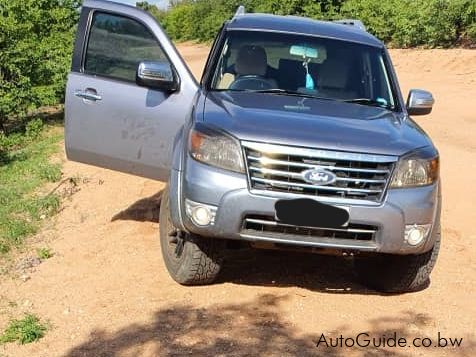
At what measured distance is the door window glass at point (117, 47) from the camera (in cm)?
573

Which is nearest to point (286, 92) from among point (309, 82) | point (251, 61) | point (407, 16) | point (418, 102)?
point (309, 82)

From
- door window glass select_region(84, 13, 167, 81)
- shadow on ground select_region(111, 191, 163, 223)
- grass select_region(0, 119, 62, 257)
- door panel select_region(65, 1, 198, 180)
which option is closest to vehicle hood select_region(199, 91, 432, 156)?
door panel select_region(65, 1, 198, 180)

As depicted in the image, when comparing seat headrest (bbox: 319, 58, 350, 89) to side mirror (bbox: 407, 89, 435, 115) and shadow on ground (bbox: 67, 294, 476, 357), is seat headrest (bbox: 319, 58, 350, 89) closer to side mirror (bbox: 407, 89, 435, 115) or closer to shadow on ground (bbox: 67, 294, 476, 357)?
side mirror (bbox: 407, 89, 435, 115)

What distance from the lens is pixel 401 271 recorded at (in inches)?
190

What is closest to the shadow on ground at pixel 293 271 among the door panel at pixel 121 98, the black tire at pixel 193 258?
the black tire at pixel 193 258

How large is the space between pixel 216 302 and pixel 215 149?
1.09 m

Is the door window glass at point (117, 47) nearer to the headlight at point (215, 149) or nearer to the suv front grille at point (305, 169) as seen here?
the headlight at point (215, 149)

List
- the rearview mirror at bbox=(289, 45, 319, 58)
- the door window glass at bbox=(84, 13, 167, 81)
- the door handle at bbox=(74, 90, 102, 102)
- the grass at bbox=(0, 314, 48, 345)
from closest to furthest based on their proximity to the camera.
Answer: the grass at bbox=(0, 314, 48, 345) → the rearview mirror at bbox=(289, 45, 319, 58) → the door handle at bbox=(74, 90, 102, 102) → the door window glass at bbox=(84, 13, 167, 81)

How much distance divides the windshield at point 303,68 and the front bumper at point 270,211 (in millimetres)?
1153

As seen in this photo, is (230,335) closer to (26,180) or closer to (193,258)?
(193,258)

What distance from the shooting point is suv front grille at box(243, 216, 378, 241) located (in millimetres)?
4125

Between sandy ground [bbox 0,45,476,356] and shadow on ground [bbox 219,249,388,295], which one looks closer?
sandy ground [bbox 0,45,476,356]

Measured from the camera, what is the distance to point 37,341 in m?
4.18

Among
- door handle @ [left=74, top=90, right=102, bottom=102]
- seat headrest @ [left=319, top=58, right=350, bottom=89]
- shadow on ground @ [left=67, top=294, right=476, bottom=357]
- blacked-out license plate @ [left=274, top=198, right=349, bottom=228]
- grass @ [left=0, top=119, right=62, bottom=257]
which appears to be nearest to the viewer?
Result: shadow on ground @ [left=67, top=294, right=476, bottom=357]
